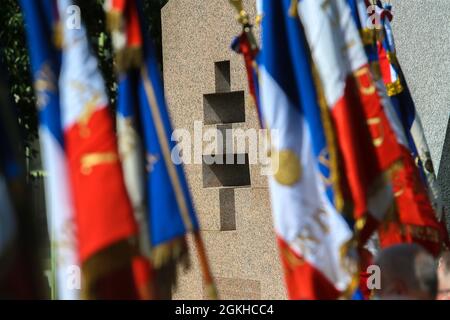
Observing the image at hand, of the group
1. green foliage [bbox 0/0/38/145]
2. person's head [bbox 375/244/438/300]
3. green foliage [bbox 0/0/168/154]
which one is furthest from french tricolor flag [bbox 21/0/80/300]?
green foliage [bbox 0/0/38/145]

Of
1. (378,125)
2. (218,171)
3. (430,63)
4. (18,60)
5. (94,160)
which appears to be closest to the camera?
(94,160)

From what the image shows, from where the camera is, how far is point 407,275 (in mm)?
4895

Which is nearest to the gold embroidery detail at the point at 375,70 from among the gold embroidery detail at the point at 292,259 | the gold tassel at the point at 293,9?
the gold tassel at the point at 293,9

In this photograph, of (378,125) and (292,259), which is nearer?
(292,259)

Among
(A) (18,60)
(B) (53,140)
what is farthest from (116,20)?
(A) (18,60)

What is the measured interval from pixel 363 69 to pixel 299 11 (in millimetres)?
548

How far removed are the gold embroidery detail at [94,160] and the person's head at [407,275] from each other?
1581mm

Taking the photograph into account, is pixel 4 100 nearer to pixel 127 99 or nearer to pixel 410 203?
pixel 127 99

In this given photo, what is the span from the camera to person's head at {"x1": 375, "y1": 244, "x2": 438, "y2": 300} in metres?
4.90

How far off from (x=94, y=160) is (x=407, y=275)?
1750 mm

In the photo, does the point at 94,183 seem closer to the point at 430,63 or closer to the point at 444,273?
the point at 444,273

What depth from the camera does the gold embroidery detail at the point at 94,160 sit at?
4.56 m

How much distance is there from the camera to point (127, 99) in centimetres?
489
